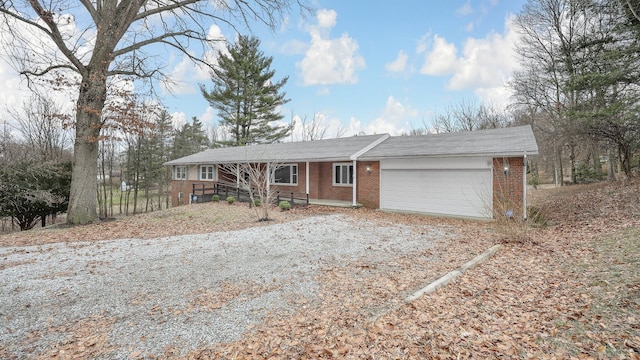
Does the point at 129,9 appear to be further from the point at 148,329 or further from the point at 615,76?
the point at 615,76

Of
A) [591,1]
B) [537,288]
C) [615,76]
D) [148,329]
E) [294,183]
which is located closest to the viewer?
[148,329]

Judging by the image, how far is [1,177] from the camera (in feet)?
36.9

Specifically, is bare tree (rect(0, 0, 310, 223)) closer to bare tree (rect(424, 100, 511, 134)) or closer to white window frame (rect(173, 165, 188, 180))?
white window frame (rect(173, 165, 188, 180))

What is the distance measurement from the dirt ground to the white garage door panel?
4.40 meters

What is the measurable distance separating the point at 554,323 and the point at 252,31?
46.9ft

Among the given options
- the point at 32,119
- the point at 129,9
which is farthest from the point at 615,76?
the point at 32,119

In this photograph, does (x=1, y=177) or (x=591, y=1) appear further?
(x=591, y=1)

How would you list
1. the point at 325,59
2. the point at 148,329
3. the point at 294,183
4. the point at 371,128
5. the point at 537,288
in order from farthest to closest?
Result: the point at 371,128 < the point at 325,59 < the point at 294,183 < the point at 537,288 < the point at 148,329

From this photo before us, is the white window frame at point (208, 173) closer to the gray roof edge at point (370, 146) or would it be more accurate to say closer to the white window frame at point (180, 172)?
the white window frame at point (180, 172)

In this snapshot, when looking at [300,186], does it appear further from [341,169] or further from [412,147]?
[412,147]

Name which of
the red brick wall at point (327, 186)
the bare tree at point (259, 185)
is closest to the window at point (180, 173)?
the bare tree at point (259, 185)

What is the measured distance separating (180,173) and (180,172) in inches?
3.3

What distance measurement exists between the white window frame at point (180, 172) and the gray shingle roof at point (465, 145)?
16228 mm

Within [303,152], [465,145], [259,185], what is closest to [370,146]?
[303,152]
